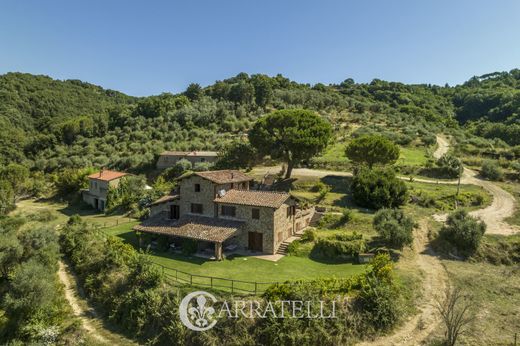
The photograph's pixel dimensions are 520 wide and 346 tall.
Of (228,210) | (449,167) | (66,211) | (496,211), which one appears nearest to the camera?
(228,210)

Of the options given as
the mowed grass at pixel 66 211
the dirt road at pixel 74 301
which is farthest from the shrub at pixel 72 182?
the dirt road at pixel 74 301

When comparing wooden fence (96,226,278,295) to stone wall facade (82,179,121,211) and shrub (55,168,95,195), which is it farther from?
shrub (55,168,95,195)

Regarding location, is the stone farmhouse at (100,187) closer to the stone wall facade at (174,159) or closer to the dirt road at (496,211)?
the stone wall facade at (174,159)

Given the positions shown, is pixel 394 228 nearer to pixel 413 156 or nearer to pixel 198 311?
pixel 198 311

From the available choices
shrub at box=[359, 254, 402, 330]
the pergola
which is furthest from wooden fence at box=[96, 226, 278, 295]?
shrub at box=[359, 254, 402, 330]

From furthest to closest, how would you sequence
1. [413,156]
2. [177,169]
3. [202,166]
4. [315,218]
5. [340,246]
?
[413,156] < [177,169] < [202,166] < [315,218] < [340,246]

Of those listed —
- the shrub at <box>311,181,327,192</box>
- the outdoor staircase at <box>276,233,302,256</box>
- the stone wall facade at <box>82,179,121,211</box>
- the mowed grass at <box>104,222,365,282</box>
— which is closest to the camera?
the mowed grass at <box>104,222,365,282</box>

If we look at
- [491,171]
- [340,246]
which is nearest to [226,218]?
[340,246]
